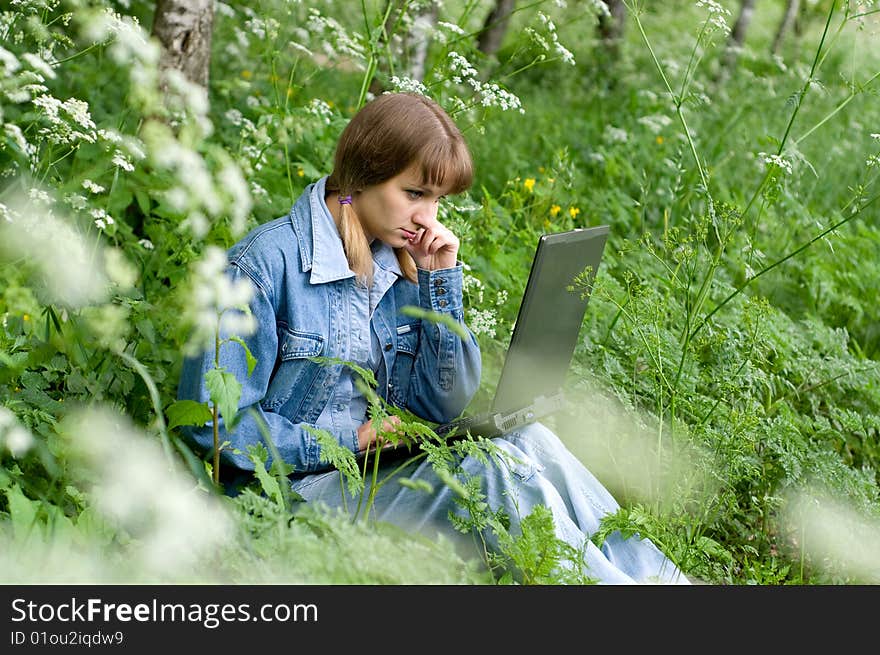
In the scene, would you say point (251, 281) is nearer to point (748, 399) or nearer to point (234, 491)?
point (234, 491)

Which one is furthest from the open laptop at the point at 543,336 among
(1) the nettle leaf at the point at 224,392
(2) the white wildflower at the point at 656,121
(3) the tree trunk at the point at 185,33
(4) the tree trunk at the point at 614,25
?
(4) the tree trunk at the point at 614,25

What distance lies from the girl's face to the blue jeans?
53 centimetres

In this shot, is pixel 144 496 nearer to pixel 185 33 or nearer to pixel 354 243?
pixel 354 243

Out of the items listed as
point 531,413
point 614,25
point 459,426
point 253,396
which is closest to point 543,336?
point 531,413

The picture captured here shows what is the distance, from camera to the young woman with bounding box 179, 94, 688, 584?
83.4 inches

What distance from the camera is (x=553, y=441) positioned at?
2.38 meters

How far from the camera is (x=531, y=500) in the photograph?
2.12 m

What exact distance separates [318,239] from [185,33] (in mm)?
1967

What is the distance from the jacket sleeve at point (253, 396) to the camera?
2050 mm

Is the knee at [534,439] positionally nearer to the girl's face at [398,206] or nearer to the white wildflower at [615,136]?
the girl's face at [398,206]
